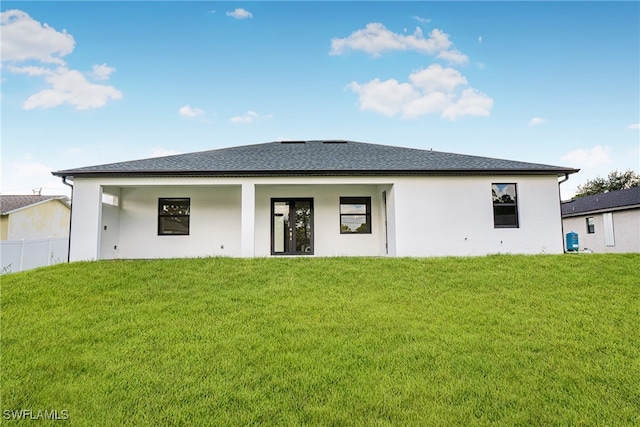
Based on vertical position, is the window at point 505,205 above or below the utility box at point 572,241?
above

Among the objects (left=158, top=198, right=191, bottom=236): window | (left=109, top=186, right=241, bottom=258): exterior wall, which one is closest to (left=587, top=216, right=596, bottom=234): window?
(left=109, top=186, right=241, bottom=258): exterior wall

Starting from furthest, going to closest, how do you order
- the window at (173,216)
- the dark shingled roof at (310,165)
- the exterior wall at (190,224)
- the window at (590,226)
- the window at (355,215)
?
the window at (590,226) → the window at (355,215) → the window at (173,216) → the exterior wall at (190,224) → the dark shingled roof at (310,165)

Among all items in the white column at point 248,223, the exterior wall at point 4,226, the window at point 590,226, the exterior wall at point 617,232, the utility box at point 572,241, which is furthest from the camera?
the window at point 590,226

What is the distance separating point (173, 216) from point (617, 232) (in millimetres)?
21310

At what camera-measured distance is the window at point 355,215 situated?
41.4ft

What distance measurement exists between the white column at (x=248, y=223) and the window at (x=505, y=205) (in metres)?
7.46

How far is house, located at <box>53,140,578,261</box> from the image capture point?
1066 cm

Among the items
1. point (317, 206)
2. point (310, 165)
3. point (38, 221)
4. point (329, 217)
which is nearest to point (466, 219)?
point (329, 217)

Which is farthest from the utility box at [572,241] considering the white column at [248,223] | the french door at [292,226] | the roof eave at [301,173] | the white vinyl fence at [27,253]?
the white vinyl fence at [27,253]

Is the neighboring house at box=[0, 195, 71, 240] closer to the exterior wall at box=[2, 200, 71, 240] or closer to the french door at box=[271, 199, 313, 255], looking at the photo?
the exterior wall at box=[2, 200, 71, 240]

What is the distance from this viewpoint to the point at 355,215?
12.7 m

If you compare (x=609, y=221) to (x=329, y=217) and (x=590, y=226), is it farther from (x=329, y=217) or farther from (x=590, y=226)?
(x=329, y=217)

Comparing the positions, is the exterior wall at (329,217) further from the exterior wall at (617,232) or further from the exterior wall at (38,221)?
the exterior wall at (38,221)

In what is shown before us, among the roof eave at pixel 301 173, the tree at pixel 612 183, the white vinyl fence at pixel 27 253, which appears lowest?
the white vinyl fence at pixel 27 253
